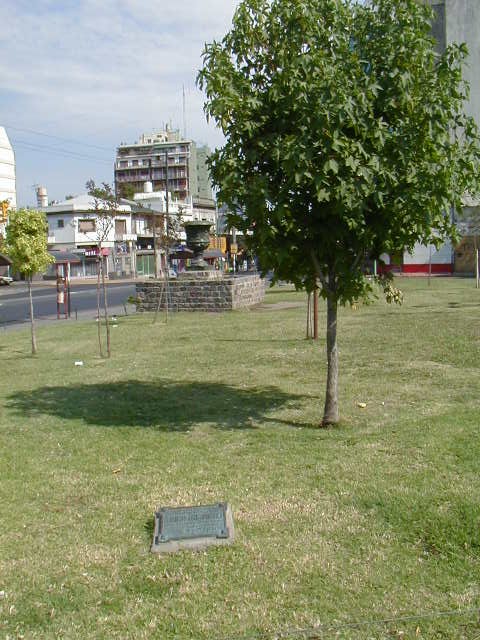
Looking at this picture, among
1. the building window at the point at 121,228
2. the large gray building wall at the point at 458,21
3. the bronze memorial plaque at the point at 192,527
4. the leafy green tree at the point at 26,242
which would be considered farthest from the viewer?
the building window at the point at 121,228

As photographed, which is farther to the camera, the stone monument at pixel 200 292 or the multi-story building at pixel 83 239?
the multi-story building at pixel 83 239

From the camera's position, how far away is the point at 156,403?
9758 mm

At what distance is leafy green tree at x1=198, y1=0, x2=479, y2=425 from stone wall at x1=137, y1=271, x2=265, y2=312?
16.3 metres

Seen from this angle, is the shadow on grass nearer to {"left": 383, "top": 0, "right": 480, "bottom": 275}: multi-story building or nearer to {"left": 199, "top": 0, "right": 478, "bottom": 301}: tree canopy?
{"left": 199, "top": 0, "right": 478, "bottom": 301}: tree canopy

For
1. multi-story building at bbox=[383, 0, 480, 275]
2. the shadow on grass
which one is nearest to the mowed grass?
the shadow on grass

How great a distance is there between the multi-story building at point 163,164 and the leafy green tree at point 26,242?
93.9 metres

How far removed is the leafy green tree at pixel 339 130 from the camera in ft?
23.0

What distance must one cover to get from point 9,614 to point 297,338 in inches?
479

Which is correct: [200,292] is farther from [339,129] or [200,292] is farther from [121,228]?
[121,228]

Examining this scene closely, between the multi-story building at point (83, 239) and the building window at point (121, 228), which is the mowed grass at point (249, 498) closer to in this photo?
the multi-story building at point (83, 239)

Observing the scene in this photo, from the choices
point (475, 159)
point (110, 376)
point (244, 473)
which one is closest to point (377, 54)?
point (475, 159)

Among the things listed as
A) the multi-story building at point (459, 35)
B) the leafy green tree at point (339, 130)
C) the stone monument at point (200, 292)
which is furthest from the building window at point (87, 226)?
the multi-story building at point (459, 35)

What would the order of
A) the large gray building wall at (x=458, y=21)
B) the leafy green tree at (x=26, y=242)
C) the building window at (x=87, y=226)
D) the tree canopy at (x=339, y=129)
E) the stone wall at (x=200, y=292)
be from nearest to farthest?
the tree canopy at (x=339, y=129)
the leafy green tree at (x=26, y=242)
the building window at (x=87, y=226)
the stone wall at (x=200, y=292)
the large gray building wall at (x=458, y=21)

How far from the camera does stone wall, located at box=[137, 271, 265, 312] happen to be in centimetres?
2456
